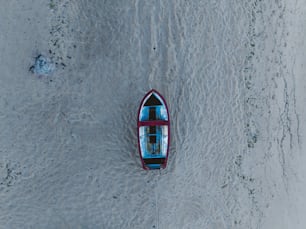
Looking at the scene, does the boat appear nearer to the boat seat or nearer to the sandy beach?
the boat seat

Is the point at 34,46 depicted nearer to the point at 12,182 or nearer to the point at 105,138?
the point at 105,138

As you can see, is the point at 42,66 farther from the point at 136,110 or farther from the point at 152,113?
the point at 152,113

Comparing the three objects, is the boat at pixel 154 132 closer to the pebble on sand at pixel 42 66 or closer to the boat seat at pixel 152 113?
the boat seat at pixel 152 113

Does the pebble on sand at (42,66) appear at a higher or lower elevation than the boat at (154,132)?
higher

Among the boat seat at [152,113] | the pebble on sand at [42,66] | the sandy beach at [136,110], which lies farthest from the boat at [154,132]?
the pebble on sand at [42,66]

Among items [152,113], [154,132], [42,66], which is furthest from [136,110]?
[42,66]
